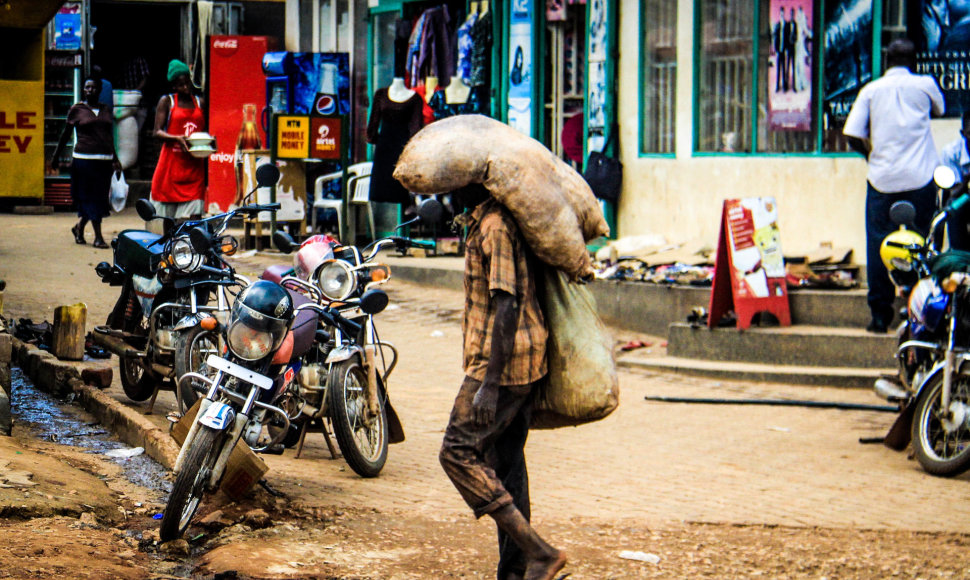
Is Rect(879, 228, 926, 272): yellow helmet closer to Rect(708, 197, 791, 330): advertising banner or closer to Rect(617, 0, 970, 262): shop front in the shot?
Rect(708, 197, 791, 330): advertising banner

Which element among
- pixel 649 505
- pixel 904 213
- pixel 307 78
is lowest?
pixel 649 505

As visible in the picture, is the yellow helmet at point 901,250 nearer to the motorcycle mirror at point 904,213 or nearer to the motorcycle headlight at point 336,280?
the motorcycle mirror at point 904,213

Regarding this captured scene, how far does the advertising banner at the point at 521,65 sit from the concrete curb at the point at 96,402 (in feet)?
22.1

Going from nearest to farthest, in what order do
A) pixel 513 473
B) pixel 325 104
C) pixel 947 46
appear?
pixel 513 473 → pixel 947 46 → pixel 325 104

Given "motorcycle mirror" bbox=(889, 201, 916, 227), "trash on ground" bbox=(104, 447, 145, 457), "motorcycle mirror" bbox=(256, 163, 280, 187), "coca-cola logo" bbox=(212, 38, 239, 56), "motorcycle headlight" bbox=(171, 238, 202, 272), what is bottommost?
"trash on ground" bbox=(104, 447, 145, 457)

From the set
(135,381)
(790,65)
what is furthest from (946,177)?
(135,381)

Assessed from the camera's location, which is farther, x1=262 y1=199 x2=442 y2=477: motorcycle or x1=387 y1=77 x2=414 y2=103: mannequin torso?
x1=387 y1=77 x2=414 y2=103: mannequin torso

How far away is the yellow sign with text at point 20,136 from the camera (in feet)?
28.2

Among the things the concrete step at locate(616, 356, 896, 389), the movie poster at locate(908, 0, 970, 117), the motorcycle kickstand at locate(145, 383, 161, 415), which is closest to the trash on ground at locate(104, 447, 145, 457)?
the motorcycle kickstand at locate(145, 383, 161, 415)

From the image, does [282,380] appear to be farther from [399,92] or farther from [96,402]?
[399,92]

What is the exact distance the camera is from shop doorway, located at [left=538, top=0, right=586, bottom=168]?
569 inches

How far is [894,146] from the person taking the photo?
31.8 ft

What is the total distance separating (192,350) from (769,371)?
4.46 metres

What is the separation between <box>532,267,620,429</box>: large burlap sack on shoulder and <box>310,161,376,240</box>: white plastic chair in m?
11.0
